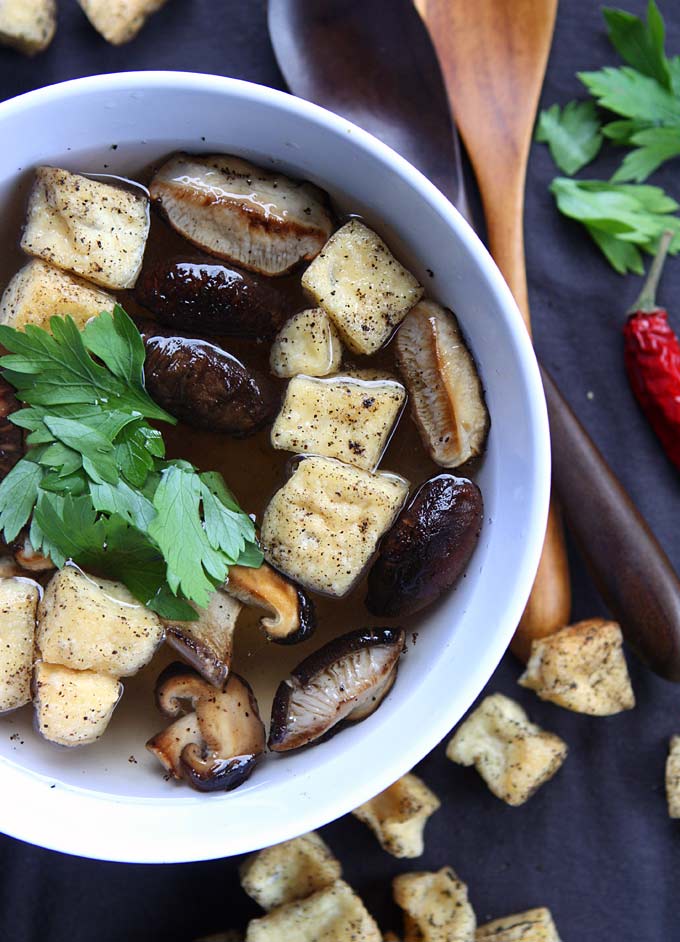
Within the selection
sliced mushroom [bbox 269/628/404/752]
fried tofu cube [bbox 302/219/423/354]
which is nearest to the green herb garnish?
fried tofu cube [bbox 302/219/423/354]

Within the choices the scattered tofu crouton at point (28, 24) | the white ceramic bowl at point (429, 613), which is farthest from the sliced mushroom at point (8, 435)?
the scattered tofu crouton at point (28, 24)

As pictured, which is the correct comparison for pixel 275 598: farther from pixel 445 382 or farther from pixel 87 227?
pixel 87 227

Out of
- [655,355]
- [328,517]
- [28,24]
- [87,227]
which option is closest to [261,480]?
[328,517]

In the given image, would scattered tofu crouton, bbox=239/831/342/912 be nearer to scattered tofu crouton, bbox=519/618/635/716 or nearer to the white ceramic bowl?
the white ceramic bowl

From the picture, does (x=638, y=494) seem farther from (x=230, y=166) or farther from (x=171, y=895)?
(x=171, y=895)

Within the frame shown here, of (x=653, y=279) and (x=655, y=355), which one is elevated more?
(x=653, y=279)
